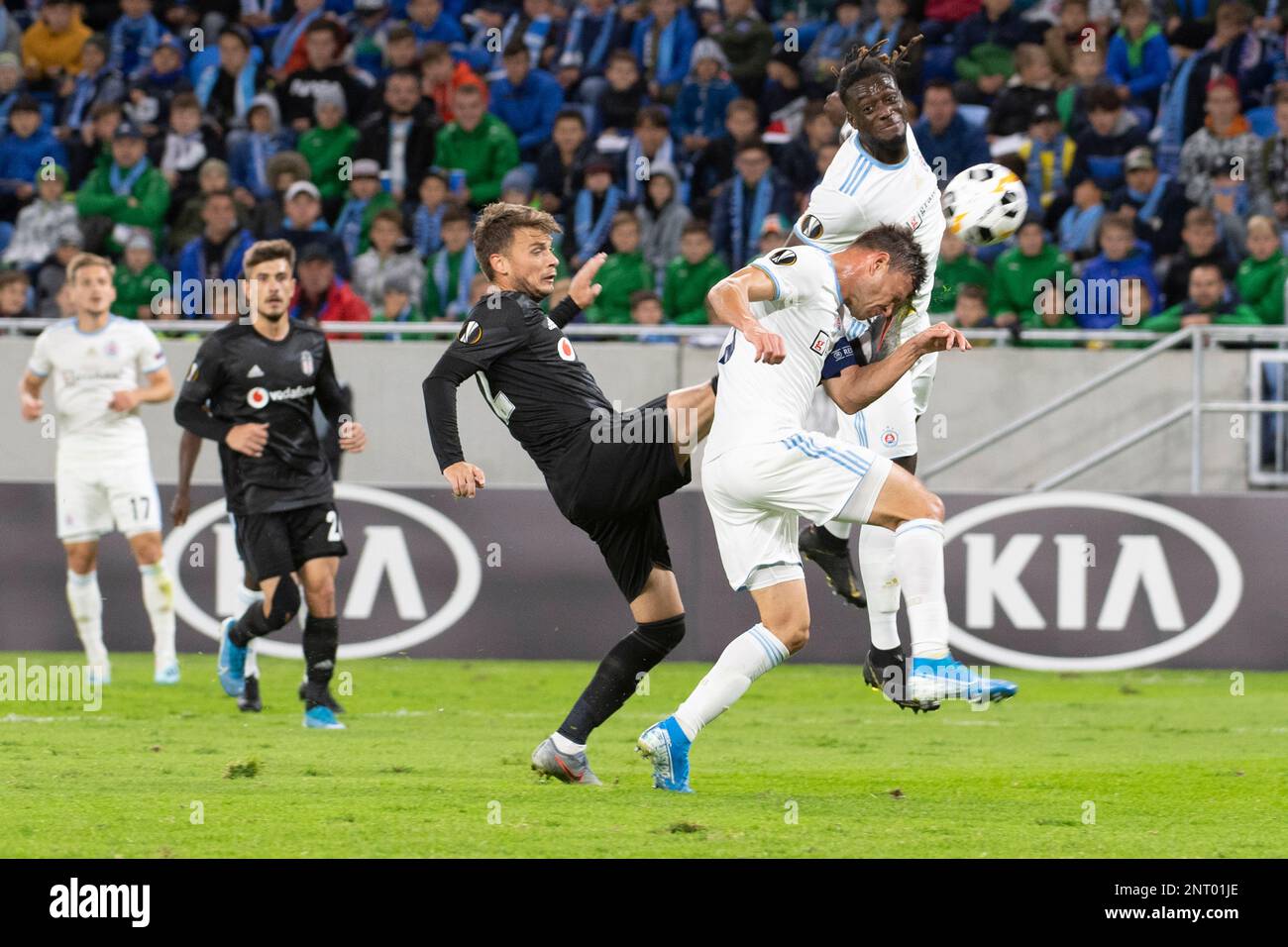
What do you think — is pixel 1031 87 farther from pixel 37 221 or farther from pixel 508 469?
pixel 37 221

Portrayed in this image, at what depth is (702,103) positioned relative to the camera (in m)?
15.8

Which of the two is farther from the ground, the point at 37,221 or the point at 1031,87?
the point at 1031,87

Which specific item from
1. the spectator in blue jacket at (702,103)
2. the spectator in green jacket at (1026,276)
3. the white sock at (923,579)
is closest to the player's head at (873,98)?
the white sock at (923,579)

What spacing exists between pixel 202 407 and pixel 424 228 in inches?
213

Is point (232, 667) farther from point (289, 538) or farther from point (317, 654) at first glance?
point (289, 538)

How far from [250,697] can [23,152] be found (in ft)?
27.2

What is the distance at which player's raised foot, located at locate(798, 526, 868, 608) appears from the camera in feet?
27.2

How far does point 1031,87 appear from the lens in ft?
49.3

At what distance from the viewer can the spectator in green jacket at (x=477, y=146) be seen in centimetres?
1578

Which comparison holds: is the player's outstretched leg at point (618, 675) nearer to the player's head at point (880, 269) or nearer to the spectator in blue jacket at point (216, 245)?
the player's head at point (880, 269)
